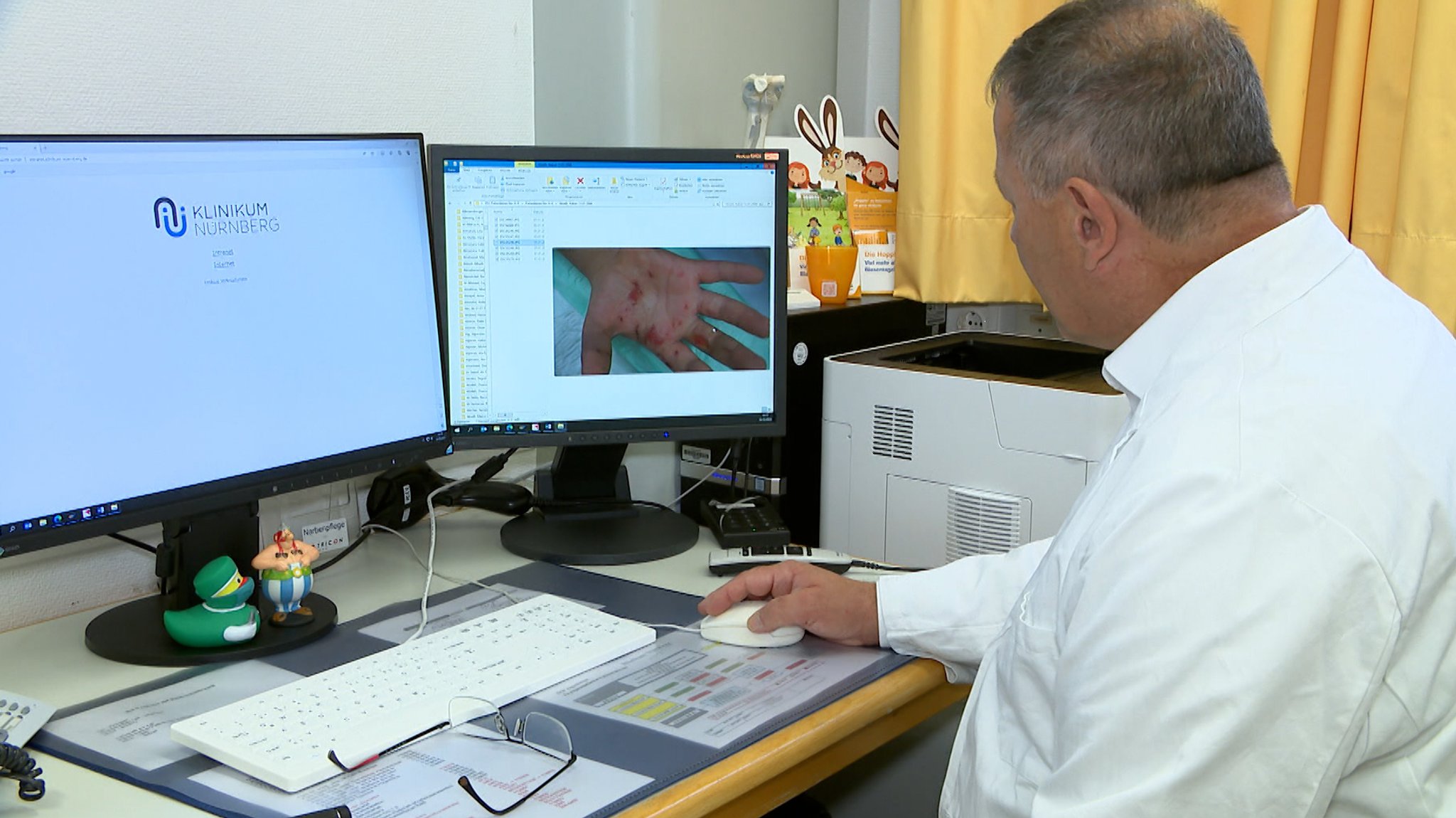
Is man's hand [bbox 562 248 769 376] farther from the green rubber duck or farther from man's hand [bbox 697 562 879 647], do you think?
the green rubber duck

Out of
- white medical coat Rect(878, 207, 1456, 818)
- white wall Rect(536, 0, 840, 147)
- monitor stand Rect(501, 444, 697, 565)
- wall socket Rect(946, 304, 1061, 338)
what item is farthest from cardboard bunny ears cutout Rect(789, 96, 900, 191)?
white medical coat Rect(878, 207, 1456, 818)

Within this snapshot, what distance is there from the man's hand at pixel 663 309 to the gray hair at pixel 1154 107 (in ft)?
1.98

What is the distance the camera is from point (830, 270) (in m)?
1.95

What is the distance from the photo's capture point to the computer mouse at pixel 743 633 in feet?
4.17

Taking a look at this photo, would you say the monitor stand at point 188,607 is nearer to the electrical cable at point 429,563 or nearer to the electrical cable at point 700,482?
the electrical cable at point 429,563

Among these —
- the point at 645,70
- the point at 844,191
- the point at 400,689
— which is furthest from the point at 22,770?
the point at 844,191

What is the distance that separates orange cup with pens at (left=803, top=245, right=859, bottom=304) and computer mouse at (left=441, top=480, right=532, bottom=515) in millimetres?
573

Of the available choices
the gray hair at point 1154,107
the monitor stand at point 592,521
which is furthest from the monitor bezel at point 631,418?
the gray hair at point 1154,107

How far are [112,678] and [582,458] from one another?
2.16ft

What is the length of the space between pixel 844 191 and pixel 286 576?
1170 mm

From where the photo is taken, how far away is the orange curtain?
1669mm

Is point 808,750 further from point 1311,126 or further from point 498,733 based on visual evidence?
point 1311,126

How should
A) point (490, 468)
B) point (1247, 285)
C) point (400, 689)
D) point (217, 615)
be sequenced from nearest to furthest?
point (1247, 285)
point (400, 689)
point (217, 615)
point (490, 468)

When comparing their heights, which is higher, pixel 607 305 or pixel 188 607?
pixel 607 305
